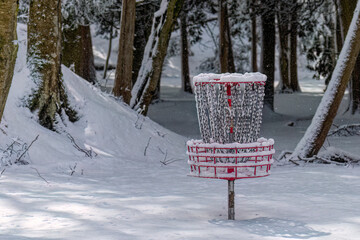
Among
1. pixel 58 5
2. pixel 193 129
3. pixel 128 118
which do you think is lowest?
pixel 193 129

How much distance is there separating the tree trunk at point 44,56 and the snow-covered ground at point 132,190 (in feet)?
0.62

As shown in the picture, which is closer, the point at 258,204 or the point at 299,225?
the point at 299,225

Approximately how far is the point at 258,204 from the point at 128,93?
7.50 m

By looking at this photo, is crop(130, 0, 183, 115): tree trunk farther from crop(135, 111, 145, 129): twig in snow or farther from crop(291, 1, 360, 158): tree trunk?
crop(291, 1, 360, 158): tree trunk

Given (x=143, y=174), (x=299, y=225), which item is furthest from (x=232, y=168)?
(x=143, y=174)

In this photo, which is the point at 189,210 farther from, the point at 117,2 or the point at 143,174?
the point at 117,2

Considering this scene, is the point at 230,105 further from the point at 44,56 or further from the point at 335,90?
the point at 44,56

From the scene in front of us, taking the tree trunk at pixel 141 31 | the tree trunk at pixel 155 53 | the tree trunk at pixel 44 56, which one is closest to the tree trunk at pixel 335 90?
the tree trunk at pixel 44 56

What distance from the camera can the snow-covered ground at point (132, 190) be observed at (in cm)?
470

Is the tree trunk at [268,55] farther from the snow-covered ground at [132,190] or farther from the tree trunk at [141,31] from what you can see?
the snow-covered ground at [132,190]

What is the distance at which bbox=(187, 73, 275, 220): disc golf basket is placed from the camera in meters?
4.95

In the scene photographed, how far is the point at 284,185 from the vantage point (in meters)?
7.26

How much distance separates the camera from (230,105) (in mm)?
5039

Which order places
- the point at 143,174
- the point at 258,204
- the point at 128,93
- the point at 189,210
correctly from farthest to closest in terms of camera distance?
the point at 128,93, the point at 143,174, the point at 258,204, the point at 189,210
